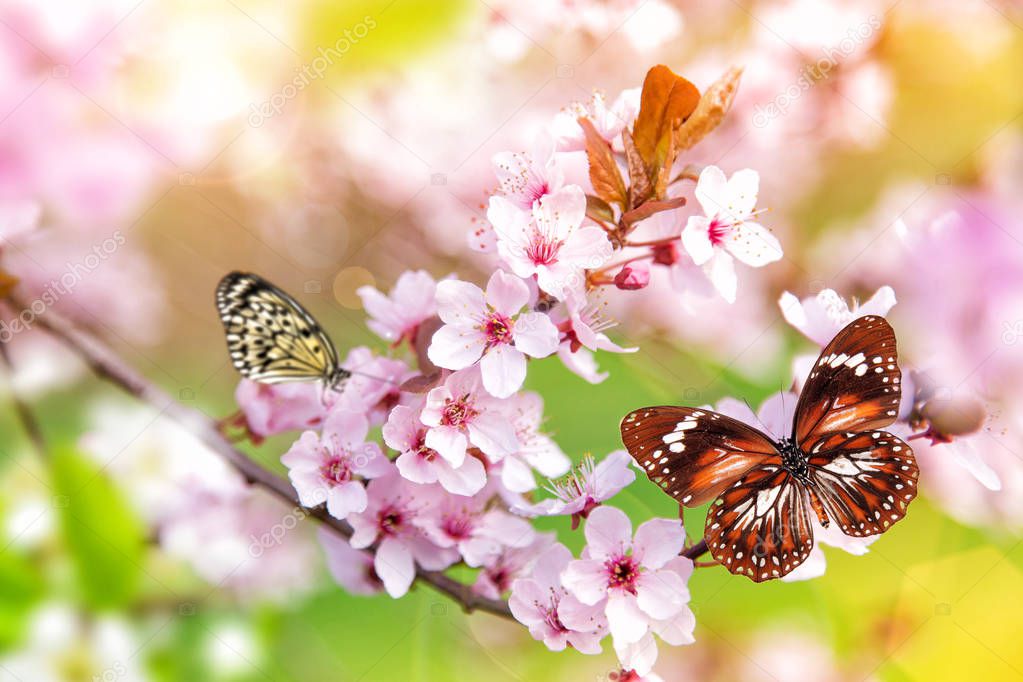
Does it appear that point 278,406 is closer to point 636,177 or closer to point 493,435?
point 493,435

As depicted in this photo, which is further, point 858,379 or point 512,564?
point 512,564

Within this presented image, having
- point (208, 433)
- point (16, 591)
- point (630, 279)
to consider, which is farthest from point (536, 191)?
point (16, 591)

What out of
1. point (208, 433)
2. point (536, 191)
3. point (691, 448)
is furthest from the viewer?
point (208, 433)

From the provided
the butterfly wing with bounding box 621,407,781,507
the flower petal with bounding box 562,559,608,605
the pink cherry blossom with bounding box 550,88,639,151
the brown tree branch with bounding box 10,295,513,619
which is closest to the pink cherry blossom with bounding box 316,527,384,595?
the brown tree branch with bounding box 10,295,513,619

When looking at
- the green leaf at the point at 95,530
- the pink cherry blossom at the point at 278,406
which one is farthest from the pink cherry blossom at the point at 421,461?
the green leaf at the point at 95,530

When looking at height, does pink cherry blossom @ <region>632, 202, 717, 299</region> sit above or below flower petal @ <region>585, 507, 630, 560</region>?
above

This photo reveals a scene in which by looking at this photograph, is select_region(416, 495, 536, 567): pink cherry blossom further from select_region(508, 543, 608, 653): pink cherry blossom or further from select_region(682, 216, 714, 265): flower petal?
select_region(682, 216, 714, 265): flower petal
